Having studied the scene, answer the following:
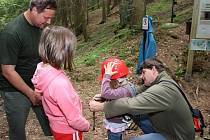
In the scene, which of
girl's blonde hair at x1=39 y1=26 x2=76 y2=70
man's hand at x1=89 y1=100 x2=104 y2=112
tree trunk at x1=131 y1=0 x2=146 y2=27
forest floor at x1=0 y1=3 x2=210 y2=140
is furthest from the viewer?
tree trunk at x1=131 y1=0 x2=146 y2=27

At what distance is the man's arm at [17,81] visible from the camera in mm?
3113

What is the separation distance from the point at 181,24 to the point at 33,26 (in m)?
7.19

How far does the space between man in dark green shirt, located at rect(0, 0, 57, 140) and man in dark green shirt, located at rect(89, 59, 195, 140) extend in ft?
2.47

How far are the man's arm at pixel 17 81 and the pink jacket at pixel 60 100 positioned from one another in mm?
316

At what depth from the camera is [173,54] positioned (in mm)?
7641

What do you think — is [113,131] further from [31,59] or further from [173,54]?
[173,54]

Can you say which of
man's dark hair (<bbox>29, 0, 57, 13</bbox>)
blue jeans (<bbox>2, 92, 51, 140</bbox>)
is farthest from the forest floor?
man's dark hair (<bbox>29, 0, 57, 13</bbox>)

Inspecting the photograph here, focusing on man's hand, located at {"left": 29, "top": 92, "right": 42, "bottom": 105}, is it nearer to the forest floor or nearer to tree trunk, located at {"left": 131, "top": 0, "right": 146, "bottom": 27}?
the forest floor

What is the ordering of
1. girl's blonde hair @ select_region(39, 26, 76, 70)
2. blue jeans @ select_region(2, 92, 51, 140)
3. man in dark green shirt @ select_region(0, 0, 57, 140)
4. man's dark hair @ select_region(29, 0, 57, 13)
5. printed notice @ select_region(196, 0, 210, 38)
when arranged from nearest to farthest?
girl's blonde hair @ select_region(39, 26, 76, 70)
man's dark hair @ select_region(29, 0, 57, 13)
man in dark green shirt @ select_region(0, 0, 57, 140)
blue jeans @ select_region(2, 92, 51, 140)
printed notice @ select_region(196, 0, 210, 38)

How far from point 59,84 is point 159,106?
1028mm

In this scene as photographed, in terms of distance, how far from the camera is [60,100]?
103 inches

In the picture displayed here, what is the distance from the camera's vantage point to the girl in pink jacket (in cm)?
259

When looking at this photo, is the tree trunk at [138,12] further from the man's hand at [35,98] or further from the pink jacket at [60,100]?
the pink jacket at [60,100]

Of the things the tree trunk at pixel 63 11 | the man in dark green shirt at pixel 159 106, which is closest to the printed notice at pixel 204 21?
the man in dark green shirt at pixel 159 106
